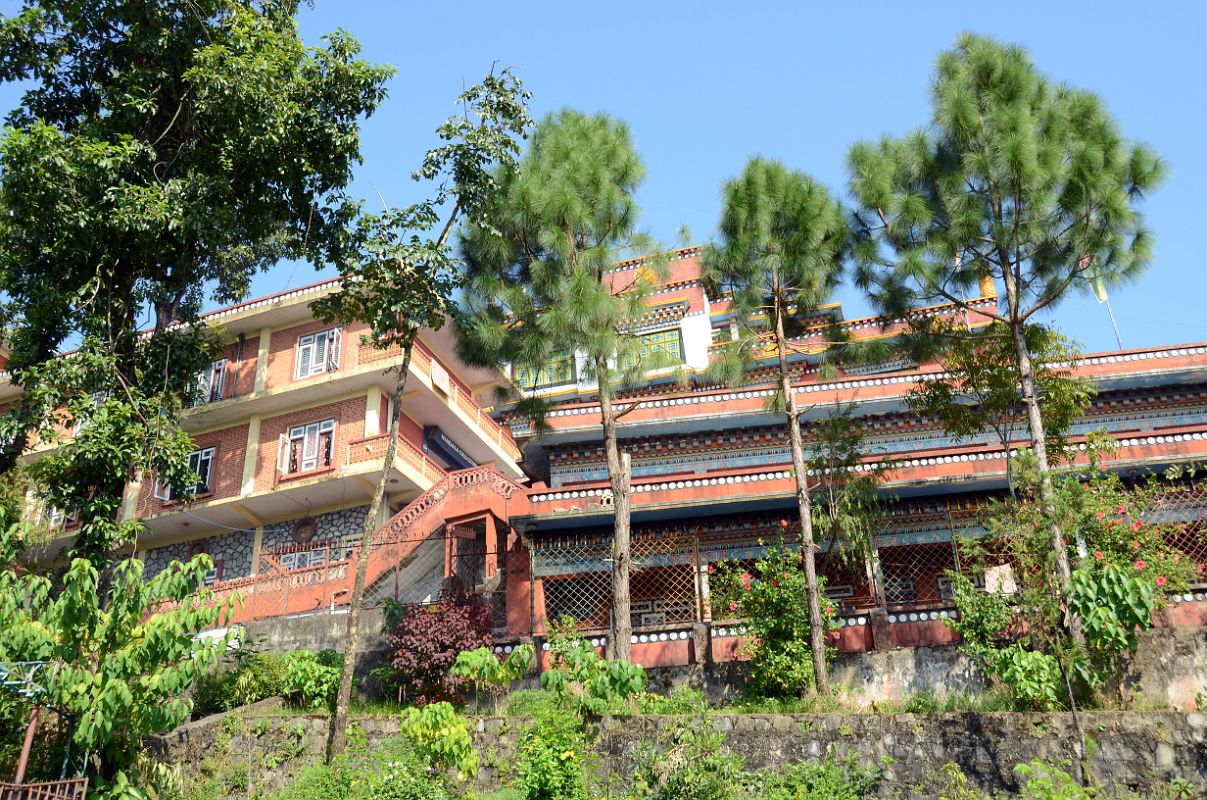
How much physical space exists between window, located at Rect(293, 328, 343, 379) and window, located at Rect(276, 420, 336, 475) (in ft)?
4.87

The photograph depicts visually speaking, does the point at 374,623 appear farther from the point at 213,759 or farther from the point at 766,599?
the point at 766,599

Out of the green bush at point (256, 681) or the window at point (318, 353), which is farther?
the window at point (318, 353)

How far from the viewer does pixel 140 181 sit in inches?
682

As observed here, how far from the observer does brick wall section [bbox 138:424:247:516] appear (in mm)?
26828

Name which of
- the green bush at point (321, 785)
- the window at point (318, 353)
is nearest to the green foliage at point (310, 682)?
the green bush at point (321, 785)

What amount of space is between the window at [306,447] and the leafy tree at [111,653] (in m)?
12.8

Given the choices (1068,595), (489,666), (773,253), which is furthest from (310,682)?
(1068,595)

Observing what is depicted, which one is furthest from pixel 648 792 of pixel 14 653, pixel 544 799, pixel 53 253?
pixel 53 253


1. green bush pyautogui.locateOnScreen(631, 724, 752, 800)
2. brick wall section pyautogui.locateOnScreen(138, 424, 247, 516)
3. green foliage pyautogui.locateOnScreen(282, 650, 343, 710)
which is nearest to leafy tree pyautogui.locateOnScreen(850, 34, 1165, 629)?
green bush pyautogui.locateOnScreen(631, 724, 752, 800)

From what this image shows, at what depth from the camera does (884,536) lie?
19797 millimetres

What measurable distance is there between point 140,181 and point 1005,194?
14.3 m

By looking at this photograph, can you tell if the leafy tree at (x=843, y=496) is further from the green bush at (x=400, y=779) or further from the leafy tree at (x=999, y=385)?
the green bush at (x=400, y=779)

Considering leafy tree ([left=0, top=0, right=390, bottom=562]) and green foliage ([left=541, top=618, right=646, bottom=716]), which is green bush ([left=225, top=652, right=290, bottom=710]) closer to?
leafy tree ([left=0, top=0, right=390, bottom=562])

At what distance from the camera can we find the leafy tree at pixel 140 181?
52.3 feet
